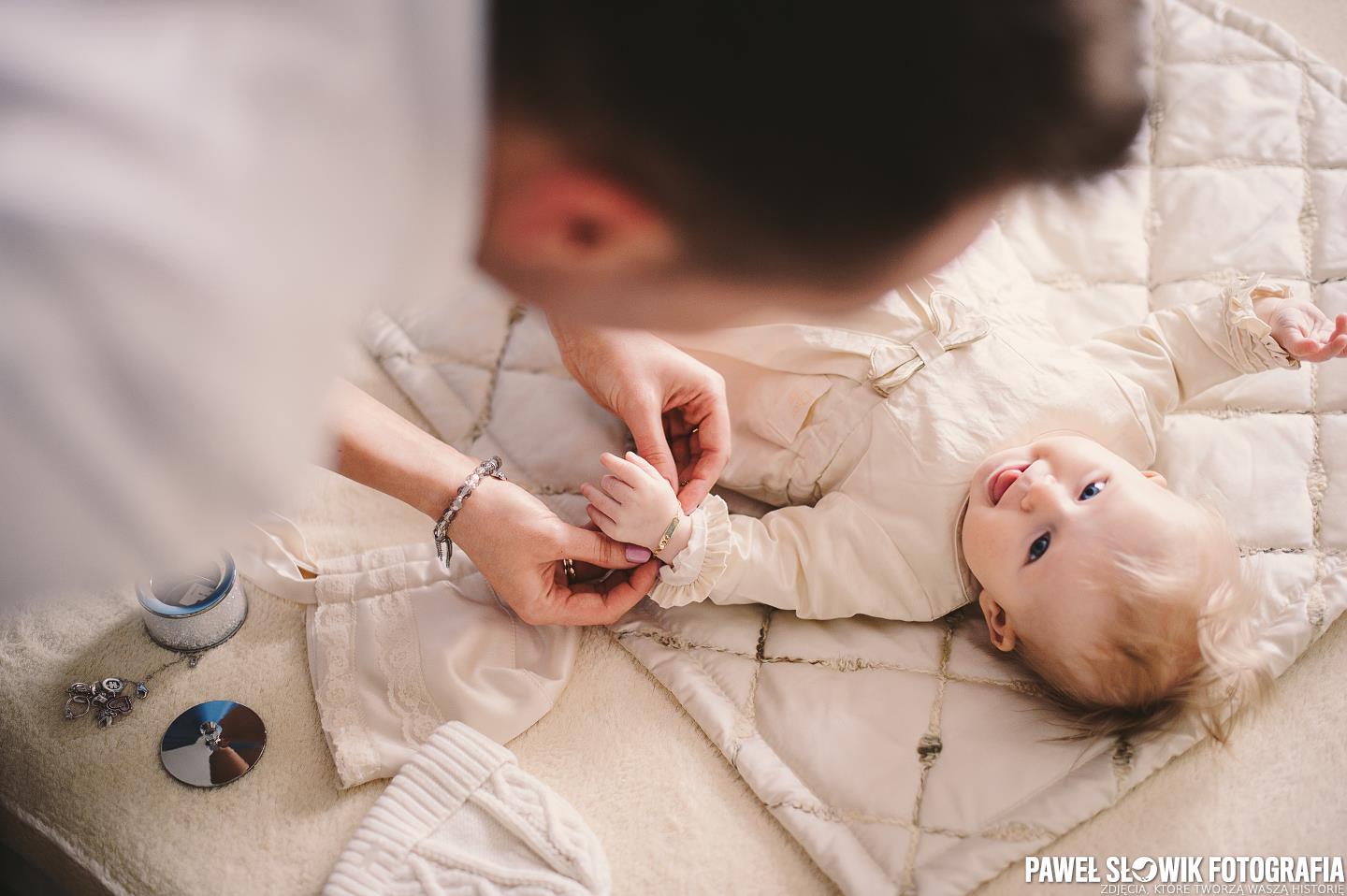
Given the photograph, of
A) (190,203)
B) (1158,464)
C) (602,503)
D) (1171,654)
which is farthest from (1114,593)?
(190,203)

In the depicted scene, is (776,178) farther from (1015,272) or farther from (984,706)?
(1015,272)

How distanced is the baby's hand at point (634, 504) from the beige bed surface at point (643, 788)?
0.15 meters

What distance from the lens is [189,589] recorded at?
965 mm

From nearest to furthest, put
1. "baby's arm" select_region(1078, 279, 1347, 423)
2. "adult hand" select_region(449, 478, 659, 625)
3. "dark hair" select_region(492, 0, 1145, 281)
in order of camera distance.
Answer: "dark hair" select_region(492, 0, 1145, 281)
"adult hand" select_region(449, 478, 659, 625)
"baby's arm" select_region(1078, 279, 1347, 423)

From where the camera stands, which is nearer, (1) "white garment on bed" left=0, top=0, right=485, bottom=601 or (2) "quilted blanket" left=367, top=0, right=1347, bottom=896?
(1) "white garment on bed" left=0, top=0, right=485, bottom=601

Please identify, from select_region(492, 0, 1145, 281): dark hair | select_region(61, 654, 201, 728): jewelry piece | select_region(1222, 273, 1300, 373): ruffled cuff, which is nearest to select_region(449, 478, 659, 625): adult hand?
select_region(61, 654, 201, 728): jewelry piece

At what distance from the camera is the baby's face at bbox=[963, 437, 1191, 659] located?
921mm

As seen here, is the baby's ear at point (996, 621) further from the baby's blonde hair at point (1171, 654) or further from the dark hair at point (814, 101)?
the dark hair at point (814, 101)

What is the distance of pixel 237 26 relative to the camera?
373 millimetres

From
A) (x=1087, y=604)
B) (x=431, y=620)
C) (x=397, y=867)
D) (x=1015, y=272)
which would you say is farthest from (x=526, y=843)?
(x=1015, y=272)

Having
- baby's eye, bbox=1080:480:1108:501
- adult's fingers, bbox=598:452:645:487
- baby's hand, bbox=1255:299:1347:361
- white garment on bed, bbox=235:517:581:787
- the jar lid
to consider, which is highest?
adult's fingers, bbox=598:452:645:487

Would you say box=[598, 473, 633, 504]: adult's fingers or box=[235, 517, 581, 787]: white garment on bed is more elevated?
box=[598, 473, 633, 504]: adult's fingers

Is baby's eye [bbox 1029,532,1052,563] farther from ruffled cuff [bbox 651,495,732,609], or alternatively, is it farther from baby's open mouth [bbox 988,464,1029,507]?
ruffled cuff [bbox 651,495,732,609]

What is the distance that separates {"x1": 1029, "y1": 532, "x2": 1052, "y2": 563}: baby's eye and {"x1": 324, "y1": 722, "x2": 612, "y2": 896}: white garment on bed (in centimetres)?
50
